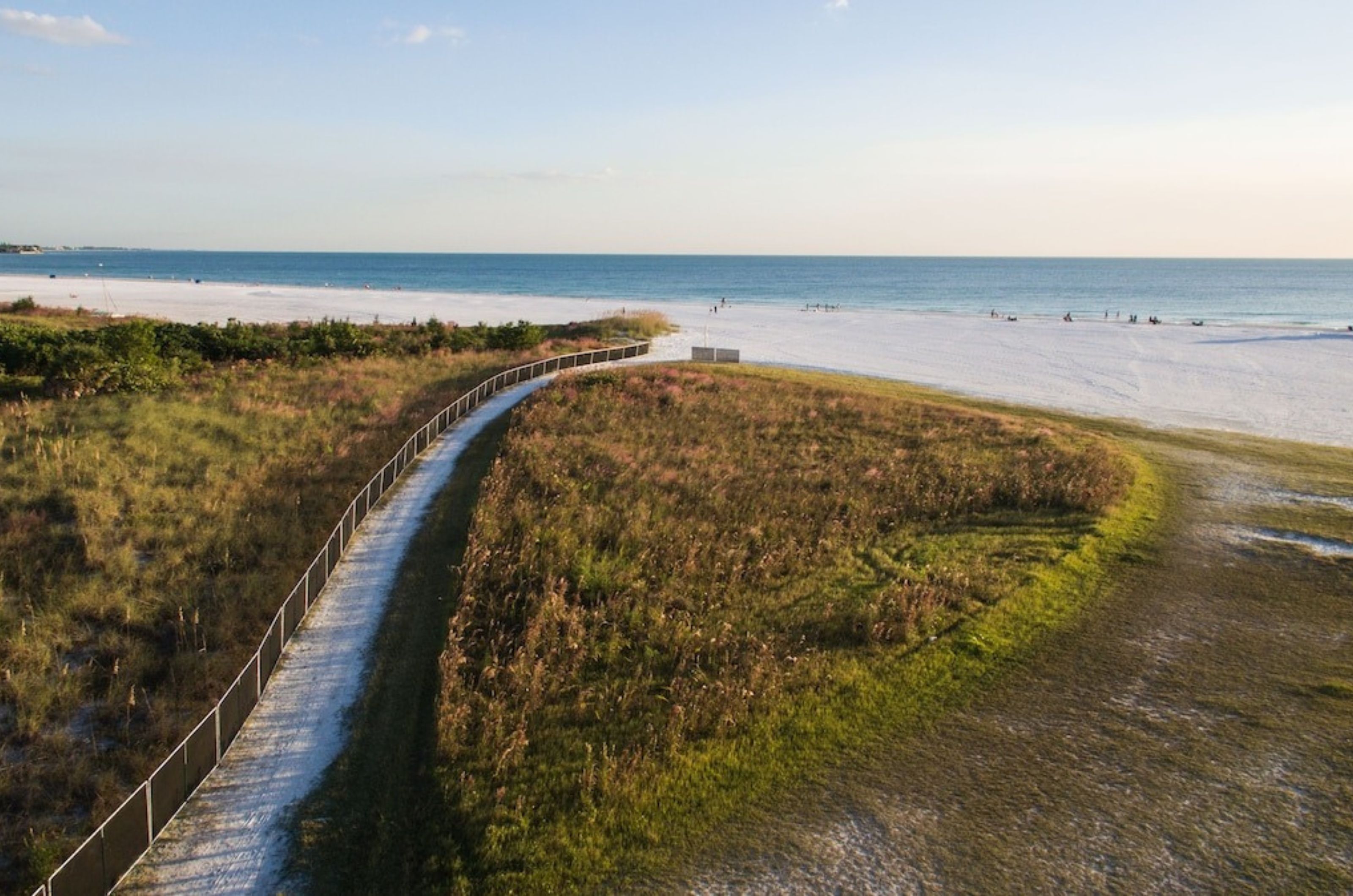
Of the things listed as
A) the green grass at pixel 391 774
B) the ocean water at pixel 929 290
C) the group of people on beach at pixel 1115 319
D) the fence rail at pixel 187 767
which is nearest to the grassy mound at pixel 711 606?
the green grass at pixel 391 774

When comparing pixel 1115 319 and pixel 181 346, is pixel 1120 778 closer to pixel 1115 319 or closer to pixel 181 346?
pixel 181 346

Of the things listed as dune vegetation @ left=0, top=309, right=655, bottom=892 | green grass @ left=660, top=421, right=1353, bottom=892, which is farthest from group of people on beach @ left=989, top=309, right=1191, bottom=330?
green grass @ left=660, top=421, right=1353, bottom=892

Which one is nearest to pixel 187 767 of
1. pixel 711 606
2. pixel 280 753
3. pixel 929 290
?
pixel 280 753

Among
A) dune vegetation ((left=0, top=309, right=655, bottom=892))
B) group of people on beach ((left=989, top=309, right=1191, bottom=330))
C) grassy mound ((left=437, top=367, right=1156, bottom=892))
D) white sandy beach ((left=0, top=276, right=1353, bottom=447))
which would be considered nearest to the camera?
grassy mound ((left=437, top=367, right=1156, bottom=892))

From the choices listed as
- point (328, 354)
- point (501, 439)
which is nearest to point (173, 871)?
point (501, 439)

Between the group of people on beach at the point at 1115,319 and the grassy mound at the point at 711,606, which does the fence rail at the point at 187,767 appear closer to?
the grassy mound at the point at 711,606

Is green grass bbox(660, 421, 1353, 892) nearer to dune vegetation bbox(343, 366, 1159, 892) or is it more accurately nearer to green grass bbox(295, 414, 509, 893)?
dune vegetation bbox(343, 366, 1159, 892)

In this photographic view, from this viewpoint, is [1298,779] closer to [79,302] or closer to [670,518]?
[670,518]
